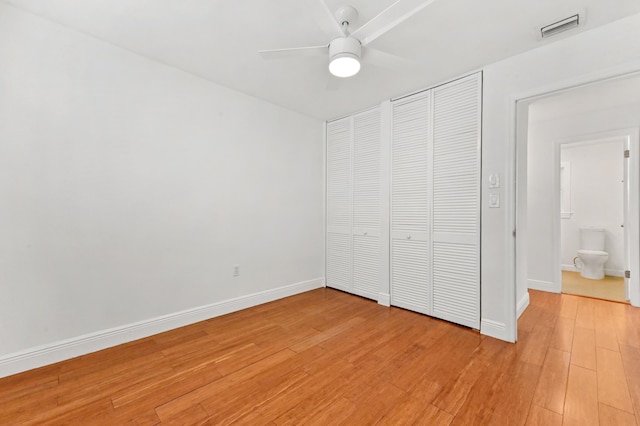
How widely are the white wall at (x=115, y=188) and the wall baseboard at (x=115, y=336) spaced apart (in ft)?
0.16

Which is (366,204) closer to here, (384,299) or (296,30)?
(384,299)

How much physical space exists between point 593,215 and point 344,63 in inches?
223

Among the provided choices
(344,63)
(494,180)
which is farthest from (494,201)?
(344,63)

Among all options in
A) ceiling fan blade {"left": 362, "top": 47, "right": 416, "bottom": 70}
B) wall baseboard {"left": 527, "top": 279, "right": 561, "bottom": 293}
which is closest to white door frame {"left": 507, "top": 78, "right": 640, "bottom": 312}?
wall baseboard {"left": 527, "top": 279, "right": 561, "bottom": 293}

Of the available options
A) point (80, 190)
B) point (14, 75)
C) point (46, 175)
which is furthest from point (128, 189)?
point (14, 75)

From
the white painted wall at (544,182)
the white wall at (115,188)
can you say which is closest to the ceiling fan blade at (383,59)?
the white wall at (115,188)

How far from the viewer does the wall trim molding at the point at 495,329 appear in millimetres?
2352

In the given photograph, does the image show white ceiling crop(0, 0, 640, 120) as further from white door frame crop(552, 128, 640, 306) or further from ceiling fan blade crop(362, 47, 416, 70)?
white door frame crop(552, 128, 640, 306)

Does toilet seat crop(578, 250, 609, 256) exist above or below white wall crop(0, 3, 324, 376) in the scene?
below

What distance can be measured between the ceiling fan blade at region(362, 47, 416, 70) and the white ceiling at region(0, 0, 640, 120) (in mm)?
36

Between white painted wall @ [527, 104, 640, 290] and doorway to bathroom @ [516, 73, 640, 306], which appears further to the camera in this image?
white painted wall @ [527, 104, 640, 290]

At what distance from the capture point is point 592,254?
428 cm

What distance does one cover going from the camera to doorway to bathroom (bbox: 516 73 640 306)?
3027 mm

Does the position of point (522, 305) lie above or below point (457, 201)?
below
